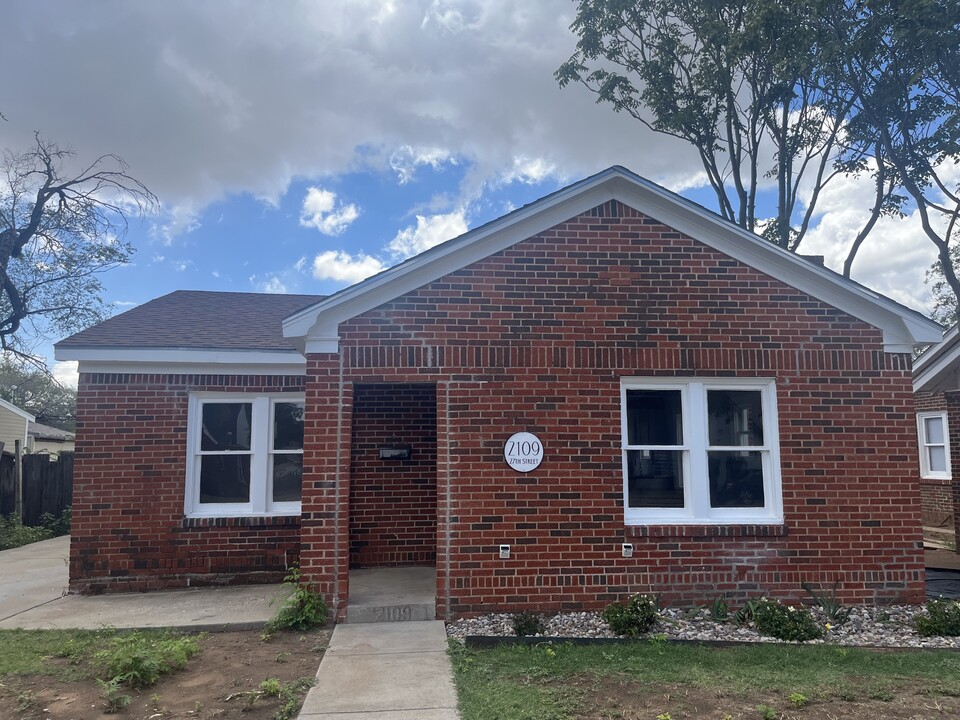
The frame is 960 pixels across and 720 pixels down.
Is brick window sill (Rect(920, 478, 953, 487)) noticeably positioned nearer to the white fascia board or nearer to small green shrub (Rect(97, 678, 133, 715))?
small green shrub (Rect(97, 678, 133, 715))

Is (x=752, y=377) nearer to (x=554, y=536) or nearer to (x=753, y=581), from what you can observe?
(x=753, y=581)

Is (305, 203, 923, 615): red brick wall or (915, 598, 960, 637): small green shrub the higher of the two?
(305, 203, 923, 615): red brick wall

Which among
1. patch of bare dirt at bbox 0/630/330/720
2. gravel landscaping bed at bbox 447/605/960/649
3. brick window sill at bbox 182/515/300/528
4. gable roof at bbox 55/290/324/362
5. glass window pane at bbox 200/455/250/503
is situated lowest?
patch of bare dirt at bbox 0/630/330/720

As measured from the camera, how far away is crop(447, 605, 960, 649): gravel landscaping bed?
6520 millimetres

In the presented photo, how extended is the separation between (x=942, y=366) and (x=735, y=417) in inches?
270

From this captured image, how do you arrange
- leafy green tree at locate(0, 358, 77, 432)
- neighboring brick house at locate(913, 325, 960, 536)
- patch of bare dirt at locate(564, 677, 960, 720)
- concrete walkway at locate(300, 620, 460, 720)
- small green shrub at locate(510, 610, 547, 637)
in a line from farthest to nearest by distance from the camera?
leafy green tree at locate(0, 358, 77, 432) → neighboring brick house at locate(913, 325, 960, 536) → small green shrub at locate(510, 610, 547, 637) → concrete walkway at locate(300, 620, 460, 720) → patch of bare dirt at locate(564, 677, 960, 720)

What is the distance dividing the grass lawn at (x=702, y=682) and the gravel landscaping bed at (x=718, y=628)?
0.30m

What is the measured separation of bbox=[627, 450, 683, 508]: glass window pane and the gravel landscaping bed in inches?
45.6

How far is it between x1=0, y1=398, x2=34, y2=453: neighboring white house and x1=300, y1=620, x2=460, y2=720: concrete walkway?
2785 centimetres

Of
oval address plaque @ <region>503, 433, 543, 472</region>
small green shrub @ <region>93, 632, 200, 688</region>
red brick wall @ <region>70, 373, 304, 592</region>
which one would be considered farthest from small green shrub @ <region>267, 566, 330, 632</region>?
oval address plaque @ <region>503, 433, 543, 472</region>

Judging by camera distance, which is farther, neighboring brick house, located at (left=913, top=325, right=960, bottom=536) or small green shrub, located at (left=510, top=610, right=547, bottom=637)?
neighboring brick house, located at (left=913, top=325, right=960, bottom=536)

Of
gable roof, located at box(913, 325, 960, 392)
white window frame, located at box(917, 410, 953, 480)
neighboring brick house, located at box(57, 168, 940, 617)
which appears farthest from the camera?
white window frame, located at box(917, 410, 953, 480)

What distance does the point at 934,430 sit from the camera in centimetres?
1593

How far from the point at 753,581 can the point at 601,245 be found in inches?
160
